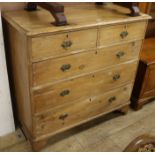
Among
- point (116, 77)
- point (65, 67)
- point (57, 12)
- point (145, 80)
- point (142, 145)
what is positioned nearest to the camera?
point (142, 145)

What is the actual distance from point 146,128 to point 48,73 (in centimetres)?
112

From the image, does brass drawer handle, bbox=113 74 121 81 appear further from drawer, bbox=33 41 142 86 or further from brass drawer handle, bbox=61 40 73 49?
brass drawer handle, bbox=61 40 73 49

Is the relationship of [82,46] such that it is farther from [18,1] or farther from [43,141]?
[43,141]

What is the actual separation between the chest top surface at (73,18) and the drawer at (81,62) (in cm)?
20

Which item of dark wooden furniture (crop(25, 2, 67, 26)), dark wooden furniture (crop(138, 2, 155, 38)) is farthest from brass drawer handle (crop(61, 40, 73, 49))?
dark wooden furniture (crop(138, 2, 155, 38))

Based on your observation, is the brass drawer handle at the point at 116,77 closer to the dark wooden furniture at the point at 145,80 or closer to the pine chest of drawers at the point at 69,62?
the pine chest of drawers at the point at 69,62

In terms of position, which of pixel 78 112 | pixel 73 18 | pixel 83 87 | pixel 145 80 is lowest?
pixel 78 112

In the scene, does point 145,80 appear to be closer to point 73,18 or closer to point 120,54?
point 120,54

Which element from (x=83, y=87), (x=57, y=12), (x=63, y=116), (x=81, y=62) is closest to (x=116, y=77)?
(x=83, y=87)

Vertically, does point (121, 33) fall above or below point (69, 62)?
above

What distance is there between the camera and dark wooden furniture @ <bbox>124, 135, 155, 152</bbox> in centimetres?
86

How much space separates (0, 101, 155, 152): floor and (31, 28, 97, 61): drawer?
80 cm

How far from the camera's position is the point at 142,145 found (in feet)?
2.90

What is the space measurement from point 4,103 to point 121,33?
1.02m
